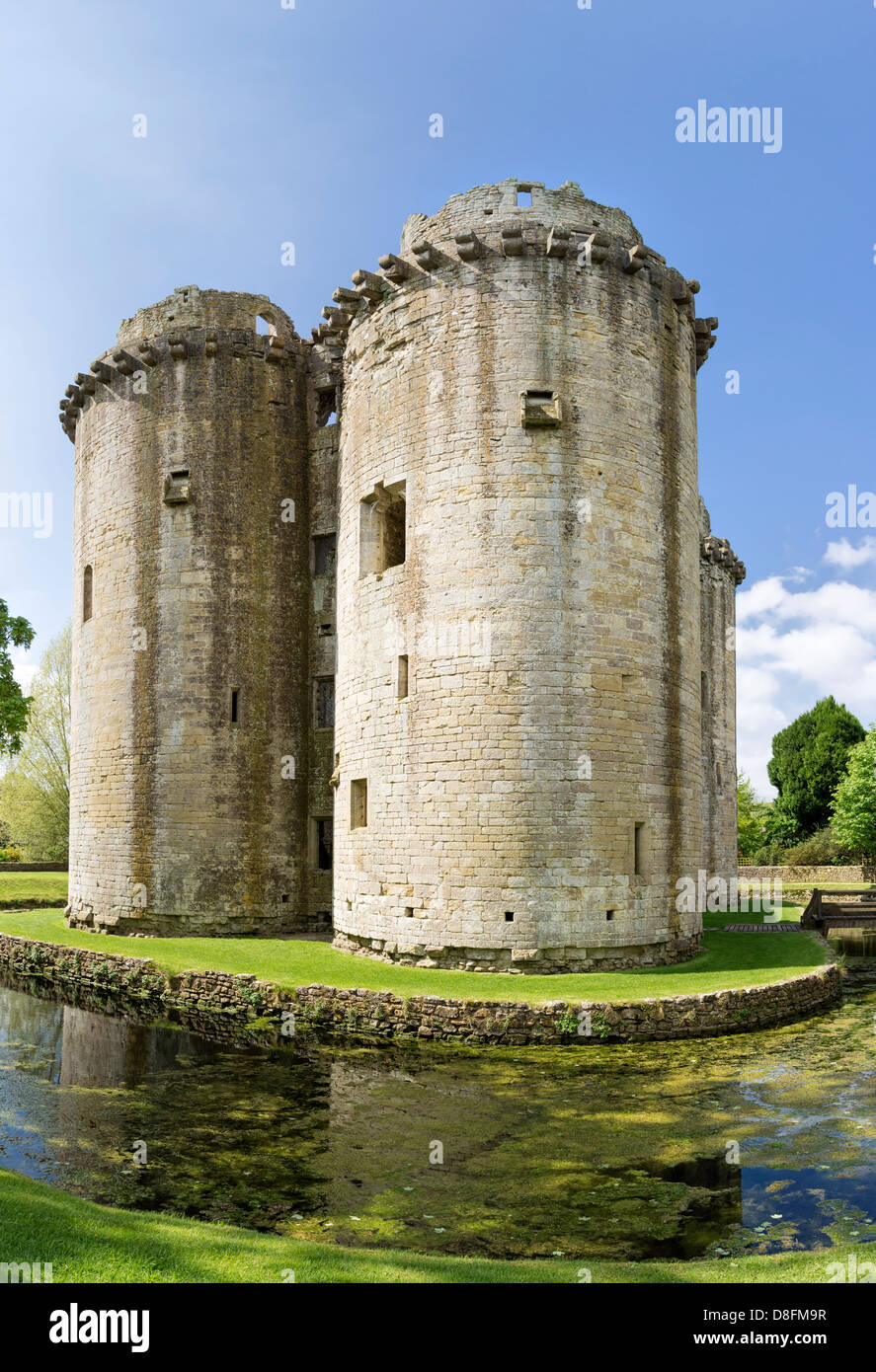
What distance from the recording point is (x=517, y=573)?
15.7 m

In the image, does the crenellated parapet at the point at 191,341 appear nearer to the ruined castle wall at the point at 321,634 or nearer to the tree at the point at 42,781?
the ruined castle wall at the point at 321,634

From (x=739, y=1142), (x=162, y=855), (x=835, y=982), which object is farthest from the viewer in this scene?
(x=162, y=855)

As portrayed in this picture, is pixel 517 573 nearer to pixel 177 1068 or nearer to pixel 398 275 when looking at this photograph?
pixel 398 275

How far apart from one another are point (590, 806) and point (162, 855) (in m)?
10.6

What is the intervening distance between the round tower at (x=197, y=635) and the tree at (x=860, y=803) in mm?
31667

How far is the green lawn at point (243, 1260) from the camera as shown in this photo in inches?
209

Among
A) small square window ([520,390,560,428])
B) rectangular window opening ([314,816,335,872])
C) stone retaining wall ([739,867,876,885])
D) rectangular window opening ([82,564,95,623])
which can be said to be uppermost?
small square window ([520,390,560,428])

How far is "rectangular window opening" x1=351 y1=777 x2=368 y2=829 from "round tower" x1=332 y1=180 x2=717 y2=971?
4 cm

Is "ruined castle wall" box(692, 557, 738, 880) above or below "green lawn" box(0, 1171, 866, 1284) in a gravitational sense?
above

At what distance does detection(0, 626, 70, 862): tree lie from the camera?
40344 millimetres

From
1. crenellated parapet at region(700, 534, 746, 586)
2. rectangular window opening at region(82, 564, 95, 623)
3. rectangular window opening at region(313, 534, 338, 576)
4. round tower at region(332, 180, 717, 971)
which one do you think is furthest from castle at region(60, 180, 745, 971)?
crenellated parapet at region(700, 534, 746, 586)

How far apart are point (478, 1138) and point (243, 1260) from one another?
13.0ft

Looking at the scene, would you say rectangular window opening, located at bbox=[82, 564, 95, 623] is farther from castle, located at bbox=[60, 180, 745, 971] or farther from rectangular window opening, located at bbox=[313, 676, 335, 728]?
rectangular window opening, located at bbox=[313, 676, 335, 728]
